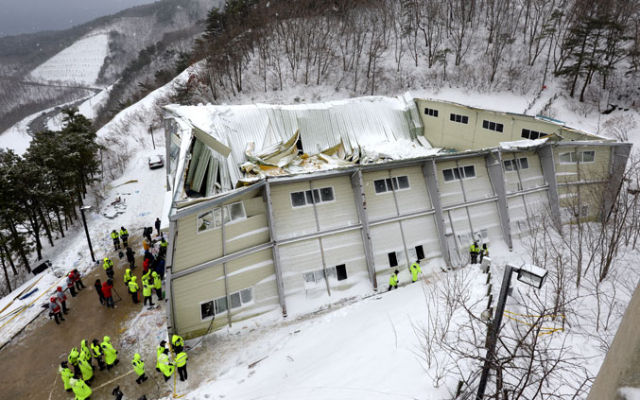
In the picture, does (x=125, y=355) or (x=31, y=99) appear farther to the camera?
(x=31, y=99)

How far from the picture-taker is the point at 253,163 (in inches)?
652

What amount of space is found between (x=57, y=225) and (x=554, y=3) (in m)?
62.6

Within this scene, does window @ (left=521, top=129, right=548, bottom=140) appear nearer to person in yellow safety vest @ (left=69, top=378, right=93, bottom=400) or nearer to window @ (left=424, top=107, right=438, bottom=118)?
window @ (left=424, top=107, right=438, bottom=118)

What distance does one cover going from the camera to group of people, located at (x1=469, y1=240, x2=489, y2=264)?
47.5 ft

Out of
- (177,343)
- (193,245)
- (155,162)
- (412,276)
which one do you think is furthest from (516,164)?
(155,162)

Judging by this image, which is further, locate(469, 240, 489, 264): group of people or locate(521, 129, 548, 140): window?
locate(521, 129, 548, 140): window

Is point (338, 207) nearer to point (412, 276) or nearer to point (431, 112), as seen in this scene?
point (412, 276)

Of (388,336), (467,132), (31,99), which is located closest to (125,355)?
(388,336)

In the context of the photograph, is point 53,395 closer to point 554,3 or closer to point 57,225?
point 57,225

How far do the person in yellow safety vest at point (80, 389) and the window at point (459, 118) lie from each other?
79.4 ft

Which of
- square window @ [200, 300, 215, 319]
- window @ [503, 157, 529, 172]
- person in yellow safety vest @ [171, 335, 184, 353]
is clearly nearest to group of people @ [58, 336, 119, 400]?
person in yellow safety vest @ [171, 335, 184, 353]

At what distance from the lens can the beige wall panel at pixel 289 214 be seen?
13.3m

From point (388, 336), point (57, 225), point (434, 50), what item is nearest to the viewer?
point (388, 336)

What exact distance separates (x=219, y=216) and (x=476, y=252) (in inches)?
470
